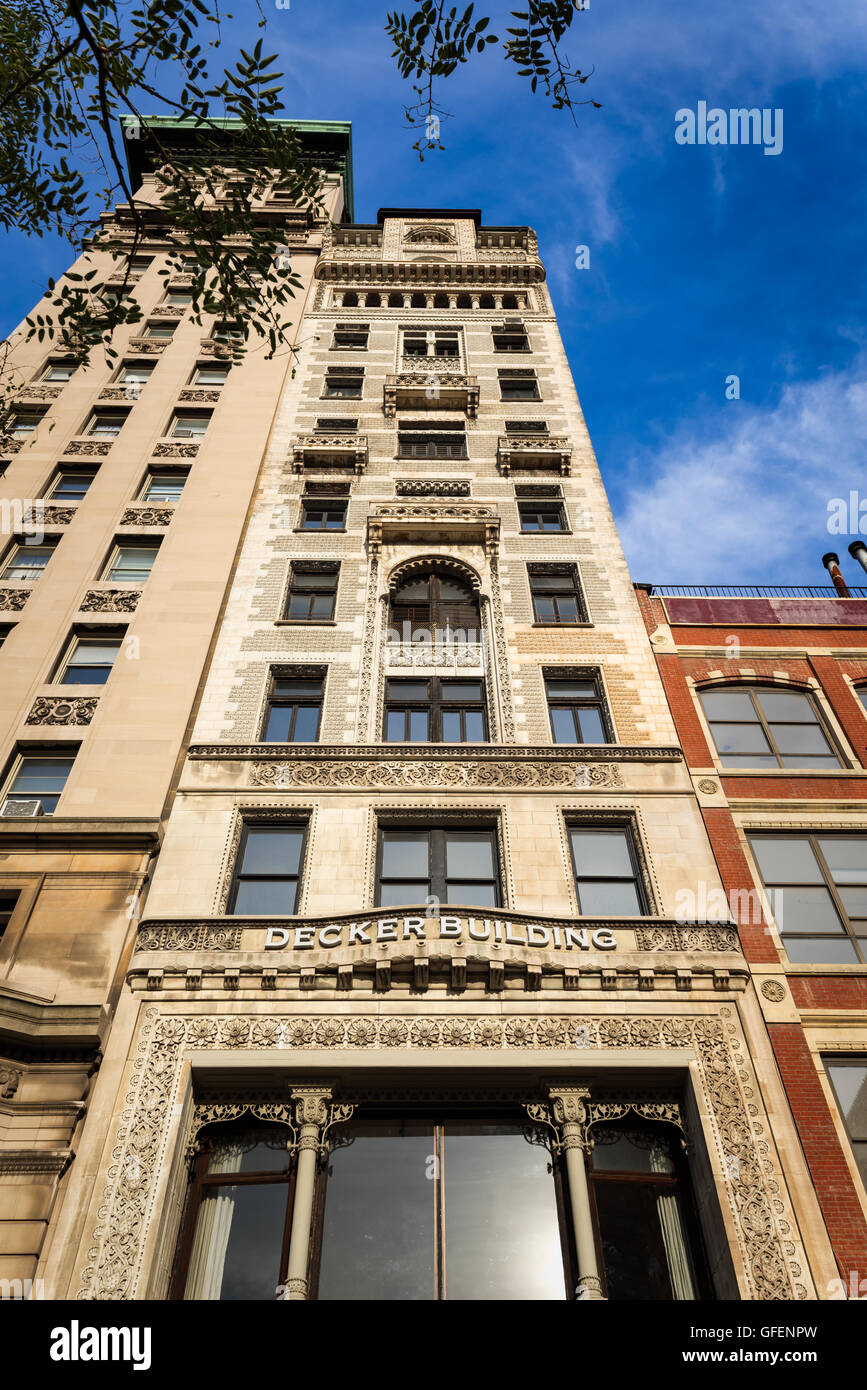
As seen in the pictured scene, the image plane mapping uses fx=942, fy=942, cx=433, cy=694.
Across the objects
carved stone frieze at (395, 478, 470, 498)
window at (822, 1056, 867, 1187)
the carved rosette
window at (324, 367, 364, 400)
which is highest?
window at (324, 367, 364, 400)

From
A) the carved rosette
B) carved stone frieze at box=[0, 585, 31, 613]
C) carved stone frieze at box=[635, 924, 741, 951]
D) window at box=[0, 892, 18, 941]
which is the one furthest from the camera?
carved stone frieze at box=[0, 585, 31, 613]

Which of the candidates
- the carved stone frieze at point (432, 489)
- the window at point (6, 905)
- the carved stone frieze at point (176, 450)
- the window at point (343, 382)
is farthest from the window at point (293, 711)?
the window at point (343, 382)

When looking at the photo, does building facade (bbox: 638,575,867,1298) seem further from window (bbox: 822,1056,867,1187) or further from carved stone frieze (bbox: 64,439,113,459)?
carved stone frieze (bbox: 64,439,113,459)

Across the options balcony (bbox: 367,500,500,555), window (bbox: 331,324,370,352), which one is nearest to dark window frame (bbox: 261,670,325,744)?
balcony (bbox: 367,500,500,555)

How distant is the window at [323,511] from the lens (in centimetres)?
2916

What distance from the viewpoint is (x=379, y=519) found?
2805cm

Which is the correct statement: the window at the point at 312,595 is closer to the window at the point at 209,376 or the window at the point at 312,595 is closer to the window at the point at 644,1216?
the window at the point at 209,376

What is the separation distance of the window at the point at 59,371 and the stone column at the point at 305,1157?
31130 millimetres

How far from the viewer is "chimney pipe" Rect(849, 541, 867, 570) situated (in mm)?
30719

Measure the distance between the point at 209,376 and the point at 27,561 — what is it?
13.3 meters

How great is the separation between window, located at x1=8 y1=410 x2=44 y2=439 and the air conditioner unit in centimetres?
1766

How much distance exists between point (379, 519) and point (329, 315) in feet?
56.4
